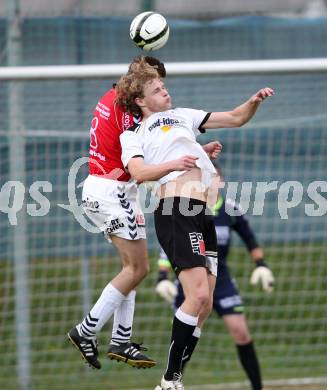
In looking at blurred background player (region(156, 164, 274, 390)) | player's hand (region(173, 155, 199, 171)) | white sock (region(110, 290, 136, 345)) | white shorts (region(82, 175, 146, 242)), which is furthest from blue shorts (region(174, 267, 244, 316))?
player's hand (region(173, 155, 199, 171))

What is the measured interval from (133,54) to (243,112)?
377 centimetres

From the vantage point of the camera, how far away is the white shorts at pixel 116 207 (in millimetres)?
7051

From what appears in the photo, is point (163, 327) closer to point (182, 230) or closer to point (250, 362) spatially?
point (250, 362)

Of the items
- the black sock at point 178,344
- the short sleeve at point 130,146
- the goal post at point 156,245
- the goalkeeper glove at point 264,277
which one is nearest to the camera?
the short sleeve at point 130,146

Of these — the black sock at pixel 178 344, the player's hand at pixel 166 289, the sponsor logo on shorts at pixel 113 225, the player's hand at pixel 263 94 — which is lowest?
the black sock at pixel 178 344

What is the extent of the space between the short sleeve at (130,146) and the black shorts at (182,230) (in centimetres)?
34

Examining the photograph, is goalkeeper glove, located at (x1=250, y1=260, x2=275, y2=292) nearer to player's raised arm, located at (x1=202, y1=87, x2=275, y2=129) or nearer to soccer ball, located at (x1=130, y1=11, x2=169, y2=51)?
player's raised arm, located at (x1=202, y1=87, x2=275, y2=129)

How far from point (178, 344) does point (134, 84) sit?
1.55m

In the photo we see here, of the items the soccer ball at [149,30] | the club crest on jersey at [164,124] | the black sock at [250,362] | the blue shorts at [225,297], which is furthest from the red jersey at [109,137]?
the black sock at [250,362]

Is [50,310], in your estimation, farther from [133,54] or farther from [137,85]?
[137,85]

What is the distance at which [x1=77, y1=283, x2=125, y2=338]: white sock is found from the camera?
714 cm

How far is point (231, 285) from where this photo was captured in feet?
29.9

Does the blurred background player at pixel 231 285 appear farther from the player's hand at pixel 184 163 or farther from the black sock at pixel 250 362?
the player's hand at pixel 184 163

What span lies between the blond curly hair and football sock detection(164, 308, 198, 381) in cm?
125
